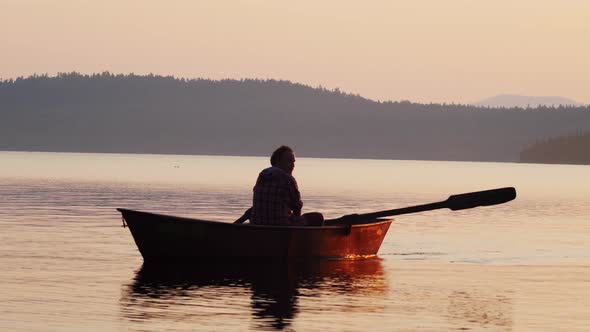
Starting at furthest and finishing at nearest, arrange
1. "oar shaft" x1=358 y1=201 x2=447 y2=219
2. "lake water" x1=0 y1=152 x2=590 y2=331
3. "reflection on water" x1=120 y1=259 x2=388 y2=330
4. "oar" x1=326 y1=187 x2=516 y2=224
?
1. "oar" x1=326 y1=187 x2=516 y2=224
2. "oar shaft" x1=358 y1=201 x2=447 y2=219
3. "reflection on water" x1=120 y1=259 x2=388 y2=330
4. "lake water" x1=0 y1=152 x2=590 y2=331

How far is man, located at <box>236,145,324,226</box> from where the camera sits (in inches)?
1118

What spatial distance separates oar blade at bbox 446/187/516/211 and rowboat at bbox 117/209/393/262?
16.0 feet

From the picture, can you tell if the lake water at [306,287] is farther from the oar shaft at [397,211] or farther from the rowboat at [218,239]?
the oar shaft at [397,211]

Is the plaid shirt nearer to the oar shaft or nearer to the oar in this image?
the oar shaft

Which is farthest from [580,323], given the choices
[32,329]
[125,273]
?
[125,273]

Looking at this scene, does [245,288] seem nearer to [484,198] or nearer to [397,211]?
[397,211]

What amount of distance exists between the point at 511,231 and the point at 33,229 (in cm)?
1640

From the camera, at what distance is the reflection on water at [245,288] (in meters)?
21.6

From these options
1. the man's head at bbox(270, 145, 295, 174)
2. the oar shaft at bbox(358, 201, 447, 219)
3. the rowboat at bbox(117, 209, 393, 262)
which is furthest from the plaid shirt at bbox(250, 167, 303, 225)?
the oar shaft at bbox(358, 201, 447, 219)

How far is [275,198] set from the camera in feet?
94.3

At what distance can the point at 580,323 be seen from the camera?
70.2 ft

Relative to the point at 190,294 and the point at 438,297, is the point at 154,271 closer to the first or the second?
the point at 190,294

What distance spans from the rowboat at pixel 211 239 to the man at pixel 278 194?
30cm

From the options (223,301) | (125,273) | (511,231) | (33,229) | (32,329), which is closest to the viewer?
(32,329)
